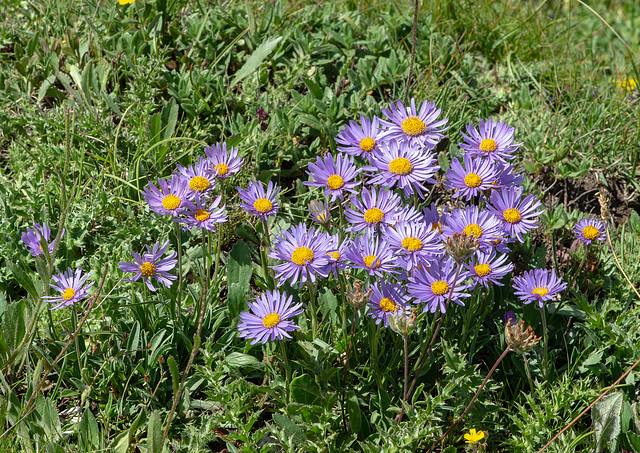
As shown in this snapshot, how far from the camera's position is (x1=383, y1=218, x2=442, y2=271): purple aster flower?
1.98 m

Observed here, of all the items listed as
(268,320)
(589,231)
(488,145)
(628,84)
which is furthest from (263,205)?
(628,84)

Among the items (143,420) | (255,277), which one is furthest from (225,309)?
(143,420)

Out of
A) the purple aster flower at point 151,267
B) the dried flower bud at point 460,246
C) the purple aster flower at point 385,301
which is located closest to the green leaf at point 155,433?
the purple aster flower at point 151,267

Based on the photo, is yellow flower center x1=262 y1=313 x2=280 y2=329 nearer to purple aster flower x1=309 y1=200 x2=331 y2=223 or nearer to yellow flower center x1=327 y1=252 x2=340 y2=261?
yellow flower center x1=327 y1=252 x2=340 y2=261

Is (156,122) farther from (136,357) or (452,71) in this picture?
(452,71)

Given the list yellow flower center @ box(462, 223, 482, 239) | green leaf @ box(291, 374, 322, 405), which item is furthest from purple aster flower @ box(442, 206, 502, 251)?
green leaf @ box(291, 374, 322, 405)

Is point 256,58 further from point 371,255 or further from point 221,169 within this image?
point 371,255

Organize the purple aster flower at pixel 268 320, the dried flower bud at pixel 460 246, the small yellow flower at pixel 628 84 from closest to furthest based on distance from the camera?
the dried flower bud at pixel 460 246
the purple aster flower at pixel 268 320
the small yellow flower at pixel 628 84

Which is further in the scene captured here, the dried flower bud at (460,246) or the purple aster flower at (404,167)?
the purple aster flower at (404,167)

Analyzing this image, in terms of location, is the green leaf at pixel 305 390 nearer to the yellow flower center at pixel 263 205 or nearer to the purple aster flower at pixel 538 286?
the yellow flower center at pixel 263 205

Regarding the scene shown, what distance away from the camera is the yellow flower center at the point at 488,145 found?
2.28 m

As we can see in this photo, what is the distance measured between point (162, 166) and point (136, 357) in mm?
1078

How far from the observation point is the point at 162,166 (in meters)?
2.95

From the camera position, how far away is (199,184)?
2.15 meters
